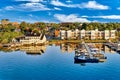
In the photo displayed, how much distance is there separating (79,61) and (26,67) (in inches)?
56.2

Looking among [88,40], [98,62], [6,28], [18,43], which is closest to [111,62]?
[98,62]

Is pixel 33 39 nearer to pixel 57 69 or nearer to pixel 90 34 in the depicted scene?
pixel 90 34

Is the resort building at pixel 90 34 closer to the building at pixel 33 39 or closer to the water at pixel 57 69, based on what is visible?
the building at pixel 33 39

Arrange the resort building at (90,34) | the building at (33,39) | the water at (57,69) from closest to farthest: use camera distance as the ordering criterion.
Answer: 1. the water at (57,69)
2. the building at (33,39)
3. the resort building at (90,34)

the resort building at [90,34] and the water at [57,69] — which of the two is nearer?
the water at [57,69]

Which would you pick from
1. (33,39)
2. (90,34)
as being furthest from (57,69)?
(90,34)

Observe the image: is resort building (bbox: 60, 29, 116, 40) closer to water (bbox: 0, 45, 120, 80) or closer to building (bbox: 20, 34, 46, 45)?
building (bbox: 20, 34, 46, 45)

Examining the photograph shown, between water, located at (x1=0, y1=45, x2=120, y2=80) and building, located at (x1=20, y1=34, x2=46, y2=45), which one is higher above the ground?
building, located at (x1=20, y1=34, x2=46, y2=45)

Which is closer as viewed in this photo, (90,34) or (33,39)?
(33,39)

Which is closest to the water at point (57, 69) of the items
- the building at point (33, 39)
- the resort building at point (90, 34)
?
the building at point (33, 39)

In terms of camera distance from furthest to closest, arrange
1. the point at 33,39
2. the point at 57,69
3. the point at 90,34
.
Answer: the point at 90,34
the point at 33,39
the point at 57,69

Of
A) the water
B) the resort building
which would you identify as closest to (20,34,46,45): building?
the resort building

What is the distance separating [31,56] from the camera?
1012 centimetres

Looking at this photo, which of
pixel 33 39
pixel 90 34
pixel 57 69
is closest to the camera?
pixel 57 69
